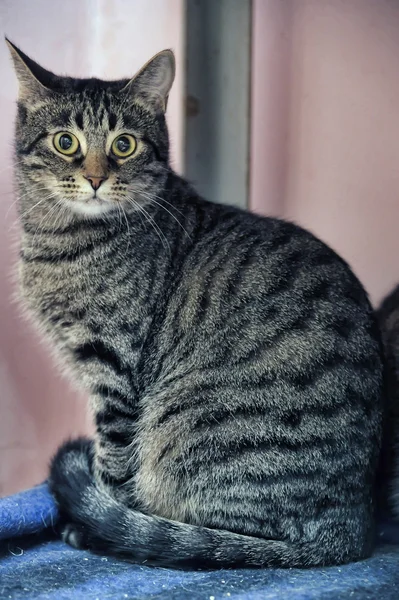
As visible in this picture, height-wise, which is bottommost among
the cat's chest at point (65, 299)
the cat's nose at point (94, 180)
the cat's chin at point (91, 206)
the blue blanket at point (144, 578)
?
the blue blanket at point (144, 578)

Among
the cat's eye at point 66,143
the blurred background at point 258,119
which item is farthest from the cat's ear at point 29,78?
the blurred background at point 258,119

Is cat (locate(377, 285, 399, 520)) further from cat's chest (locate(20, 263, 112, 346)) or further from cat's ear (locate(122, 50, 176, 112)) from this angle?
cat's ear (locate(122, 50, 176, 112))

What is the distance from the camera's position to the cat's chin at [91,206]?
5.11 feet

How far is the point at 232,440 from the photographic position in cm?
145

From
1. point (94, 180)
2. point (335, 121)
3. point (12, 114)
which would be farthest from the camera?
point (335, 121)

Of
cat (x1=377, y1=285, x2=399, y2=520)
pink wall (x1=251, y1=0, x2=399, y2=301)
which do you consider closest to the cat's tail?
cat (x1=377, y1=285, x2=399, y2=520)

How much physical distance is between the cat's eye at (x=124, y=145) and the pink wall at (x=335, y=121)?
0.72 m

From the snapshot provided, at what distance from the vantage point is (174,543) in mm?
1407

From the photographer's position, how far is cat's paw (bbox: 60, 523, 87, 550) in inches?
59.8

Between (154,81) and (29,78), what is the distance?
28 cm

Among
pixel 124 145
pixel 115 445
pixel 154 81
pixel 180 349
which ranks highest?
pixel 154 81

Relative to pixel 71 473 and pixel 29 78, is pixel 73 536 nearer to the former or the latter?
pixel 71 473

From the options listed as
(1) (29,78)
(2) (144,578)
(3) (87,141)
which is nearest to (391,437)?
(2) (144,578)

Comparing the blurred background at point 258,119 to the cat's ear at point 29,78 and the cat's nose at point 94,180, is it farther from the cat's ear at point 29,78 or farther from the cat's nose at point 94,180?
the cat's nose at point 94,180
